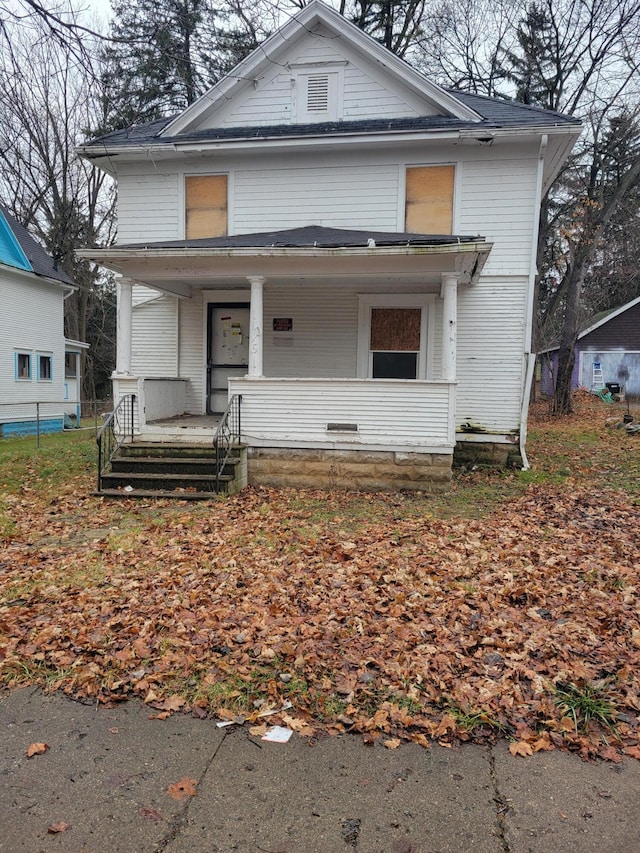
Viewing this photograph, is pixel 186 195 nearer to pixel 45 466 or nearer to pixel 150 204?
pixel 150 204

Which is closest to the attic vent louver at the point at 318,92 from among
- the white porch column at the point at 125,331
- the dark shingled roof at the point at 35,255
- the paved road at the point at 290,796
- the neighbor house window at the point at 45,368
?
the white porch column at the point at 125,331

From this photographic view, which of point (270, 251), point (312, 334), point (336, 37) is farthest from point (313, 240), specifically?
point (336, 37)

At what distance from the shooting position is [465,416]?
1034 cm

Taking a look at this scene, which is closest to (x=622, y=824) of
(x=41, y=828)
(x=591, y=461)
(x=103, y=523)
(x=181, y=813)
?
(x=181, y=813)

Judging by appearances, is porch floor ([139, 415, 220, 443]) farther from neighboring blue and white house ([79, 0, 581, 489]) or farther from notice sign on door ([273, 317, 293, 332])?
notice sign on door ([273, 317, 293, 332])

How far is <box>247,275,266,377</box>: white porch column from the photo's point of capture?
8.77m

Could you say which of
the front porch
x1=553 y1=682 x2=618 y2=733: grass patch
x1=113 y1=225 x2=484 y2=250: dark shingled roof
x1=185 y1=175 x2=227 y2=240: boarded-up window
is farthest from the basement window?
x1=553 y1=682 x2=618 y2=733: grass patch

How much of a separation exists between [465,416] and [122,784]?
882 centimetres

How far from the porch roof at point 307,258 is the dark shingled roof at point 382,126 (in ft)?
7.59

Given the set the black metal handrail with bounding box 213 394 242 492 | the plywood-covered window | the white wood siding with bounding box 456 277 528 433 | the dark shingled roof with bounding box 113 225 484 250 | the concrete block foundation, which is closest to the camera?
the black metal handrail with bounding box 213 394 242 492

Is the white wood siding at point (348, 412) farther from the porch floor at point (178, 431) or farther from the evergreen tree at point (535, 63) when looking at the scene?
the evergreen tree at point (535, 63)

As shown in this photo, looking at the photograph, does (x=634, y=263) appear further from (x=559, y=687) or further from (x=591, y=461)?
(x=559, y=687)

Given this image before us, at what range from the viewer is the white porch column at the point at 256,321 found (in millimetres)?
8766

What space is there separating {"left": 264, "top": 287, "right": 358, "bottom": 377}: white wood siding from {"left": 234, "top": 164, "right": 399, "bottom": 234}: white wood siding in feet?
4.37
